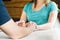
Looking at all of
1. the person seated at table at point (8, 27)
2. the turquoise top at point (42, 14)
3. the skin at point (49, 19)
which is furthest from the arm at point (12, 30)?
the turquoise top at point (42, 14)

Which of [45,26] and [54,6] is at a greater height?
[54,6]

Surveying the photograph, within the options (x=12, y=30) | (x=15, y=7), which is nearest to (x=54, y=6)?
(x=15, y=7)

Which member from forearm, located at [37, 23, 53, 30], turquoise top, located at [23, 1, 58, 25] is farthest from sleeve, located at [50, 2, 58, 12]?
forearm, located at [37, 23, 53, 30]

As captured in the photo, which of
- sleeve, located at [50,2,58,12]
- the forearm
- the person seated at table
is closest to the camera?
the person seated at table

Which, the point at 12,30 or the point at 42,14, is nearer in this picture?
the point at 12,30

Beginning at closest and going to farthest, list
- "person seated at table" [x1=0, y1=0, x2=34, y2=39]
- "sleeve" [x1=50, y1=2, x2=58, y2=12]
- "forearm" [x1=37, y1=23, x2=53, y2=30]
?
"person seated at table" [x1=0, y1=0, x2=34, y2=39]
"forearm" [x1=37, y1=23, x2=53, y2=30]
"sleeve" [x1=50, y1=2, x2=58, y2=12]

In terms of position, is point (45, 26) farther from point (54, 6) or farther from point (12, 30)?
point (12, 30)

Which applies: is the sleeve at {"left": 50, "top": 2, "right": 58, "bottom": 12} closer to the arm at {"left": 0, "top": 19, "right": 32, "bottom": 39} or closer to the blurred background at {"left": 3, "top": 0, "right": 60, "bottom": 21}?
the blurred background at {"left": 3, "top": 0, "right": 60, "bottom": 21}

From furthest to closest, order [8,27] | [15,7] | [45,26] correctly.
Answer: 1. [15,7]
2. [45,26]
3. [8,27]

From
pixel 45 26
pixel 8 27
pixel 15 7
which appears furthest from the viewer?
pixel 15 7

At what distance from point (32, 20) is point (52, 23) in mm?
146

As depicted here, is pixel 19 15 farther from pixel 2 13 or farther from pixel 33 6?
pixel 2 13

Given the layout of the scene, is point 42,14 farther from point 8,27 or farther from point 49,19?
point 8,27

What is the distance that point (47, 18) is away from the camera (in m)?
1.21
